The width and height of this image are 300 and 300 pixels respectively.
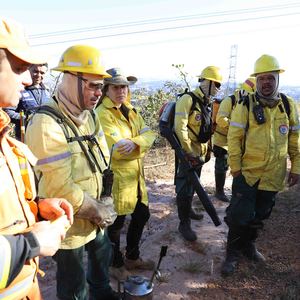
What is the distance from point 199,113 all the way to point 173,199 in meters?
2.31

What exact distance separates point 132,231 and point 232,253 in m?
1.22

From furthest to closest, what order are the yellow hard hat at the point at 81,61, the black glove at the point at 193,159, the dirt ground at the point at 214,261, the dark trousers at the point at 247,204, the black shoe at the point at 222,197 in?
the black shoe at the point at 222,197
the black glove at the point at 193,159
the dark trousers at the point at 247,204
the dirt ground at the point at 214,261
the yellow hard hat at the point at 81,61

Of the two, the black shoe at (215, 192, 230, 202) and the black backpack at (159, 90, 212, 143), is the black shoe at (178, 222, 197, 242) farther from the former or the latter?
the black shoe at (215, 192, 230, 202)

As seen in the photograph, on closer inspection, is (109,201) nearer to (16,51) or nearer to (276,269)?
(16,51)

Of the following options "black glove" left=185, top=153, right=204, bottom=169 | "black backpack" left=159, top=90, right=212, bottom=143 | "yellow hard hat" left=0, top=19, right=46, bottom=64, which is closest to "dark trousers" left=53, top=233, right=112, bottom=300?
"yellow hard hat" left=0, top=19, right=46, bottom=64

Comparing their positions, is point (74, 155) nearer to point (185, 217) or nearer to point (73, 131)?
point (73, 131)

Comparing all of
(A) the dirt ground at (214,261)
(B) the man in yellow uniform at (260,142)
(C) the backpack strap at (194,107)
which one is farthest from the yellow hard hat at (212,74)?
(A) the dirt ground at (214,261)

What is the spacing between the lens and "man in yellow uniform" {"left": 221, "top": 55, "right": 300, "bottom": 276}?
3.64m

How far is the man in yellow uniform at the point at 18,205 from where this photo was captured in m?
1.33

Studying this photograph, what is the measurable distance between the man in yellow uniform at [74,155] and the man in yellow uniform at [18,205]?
503 mm

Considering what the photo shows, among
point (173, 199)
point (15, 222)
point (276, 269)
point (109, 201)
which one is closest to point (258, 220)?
point (276, 269)

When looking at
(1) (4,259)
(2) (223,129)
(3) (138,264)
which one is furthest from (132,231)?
(1) (4,259)

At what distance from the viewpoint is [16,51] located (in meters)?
1.38

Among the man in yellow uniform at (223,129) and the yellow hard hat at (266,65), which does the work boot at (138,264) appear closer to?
the yellow hard hat at (266,65)
